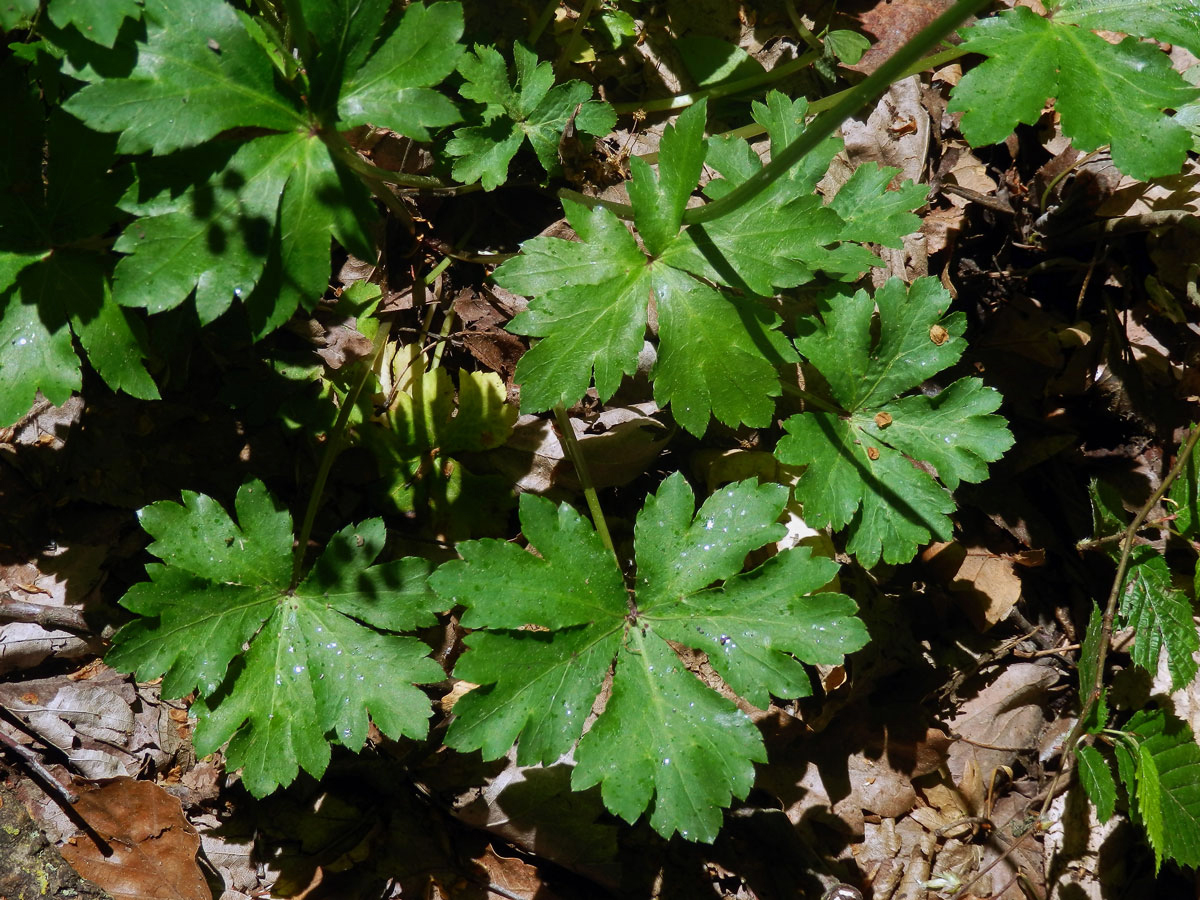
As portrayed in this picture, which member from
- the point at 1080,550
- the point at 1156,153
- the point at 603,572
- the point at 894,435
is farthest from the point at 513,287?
the point at 1080,550

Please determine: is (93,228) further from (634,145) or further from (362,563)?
(634,145)

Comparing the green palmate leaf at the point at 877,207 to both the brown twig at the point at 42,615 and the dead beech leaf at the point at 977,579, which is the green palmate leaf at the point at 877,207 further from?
the brown twig at the point at 42,615

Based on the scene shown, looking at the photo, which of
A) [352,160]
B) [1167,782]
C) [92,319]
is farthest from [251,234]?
[1167,782]

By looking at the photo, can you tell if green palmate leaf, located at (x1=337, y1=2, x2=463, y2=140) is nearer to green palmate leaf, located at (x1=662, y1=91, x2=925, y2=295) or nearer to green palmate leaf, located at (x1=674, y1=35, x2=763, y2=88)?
green palmate leaf, located at (x1=662, y1=91, x2=925, y2=295)

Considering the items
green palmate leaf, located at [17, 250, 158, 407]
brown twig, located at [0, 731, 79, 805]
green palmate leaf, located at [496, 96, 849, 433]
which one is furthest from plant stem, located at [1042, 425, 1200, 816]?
brown twig, located at [0, 731, 79, 805]

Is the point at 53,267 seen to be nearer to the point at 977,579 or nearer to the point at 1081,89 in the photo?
the point at 1081,89
